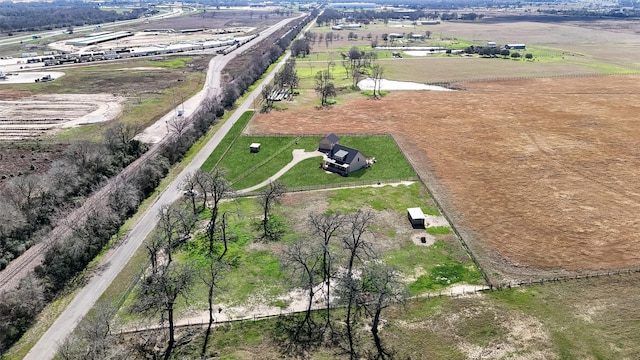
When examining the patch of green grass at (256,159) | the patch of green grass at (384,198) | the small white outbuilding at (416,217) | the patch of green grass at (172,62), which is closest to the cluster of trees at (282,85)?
the patch of green grass at (256,159)

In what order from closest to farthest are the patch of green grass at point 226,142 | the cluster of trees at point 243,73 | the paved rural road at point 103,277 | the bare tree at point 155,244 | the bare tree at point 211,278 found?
the paved rural road at point 103,277 → the bare tree at point 211,278 → the bare tree at point 155,244 → the patch of green grass at point 226,142 → the cluster of trees at point 243,73

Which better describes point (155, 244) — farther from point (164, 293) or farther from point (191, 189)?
point (164, 293)

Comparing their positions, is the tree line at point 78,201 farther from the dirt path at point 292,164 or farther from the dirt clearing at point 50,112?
the dirt clearing at point 50,112

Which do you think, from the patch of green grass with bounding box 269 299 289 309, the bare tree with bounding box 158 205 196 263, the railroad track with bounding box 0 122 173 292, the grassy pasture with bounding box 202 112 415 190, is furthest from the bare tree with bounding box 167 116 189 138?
the patch of green grass with bounding box 269 299 289 309

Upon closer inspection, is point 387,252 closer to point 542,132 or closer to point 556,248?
point 556,248

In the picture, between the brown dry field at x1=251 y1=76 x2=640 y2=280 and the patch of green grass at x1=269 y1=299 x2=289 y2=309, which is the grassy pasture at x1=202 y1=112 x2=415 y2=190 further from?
the patch of green grass at x1=269 y1=299 x2=289 y2=309
